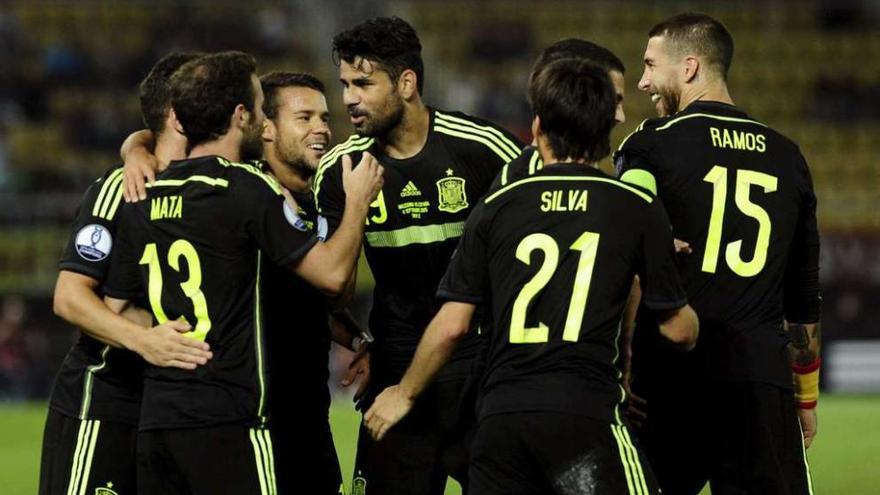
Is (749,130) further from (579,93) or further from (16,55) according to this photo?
(16,55)

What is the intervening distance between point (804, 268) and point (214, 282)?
234cm

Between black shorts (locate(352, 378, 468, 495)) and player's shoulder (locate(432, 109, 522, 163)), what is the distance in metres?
1.00

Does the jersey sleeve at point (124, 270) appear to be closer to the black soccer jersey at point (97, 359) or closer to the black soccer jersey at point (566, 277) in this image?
the black soccer jersey at point (97, 359)

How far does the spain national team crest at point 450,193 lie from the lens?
6.40m

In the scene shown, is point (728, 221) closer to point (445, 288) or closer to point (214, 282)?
point (445, 288)

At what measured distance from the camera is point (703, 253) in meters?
5.77

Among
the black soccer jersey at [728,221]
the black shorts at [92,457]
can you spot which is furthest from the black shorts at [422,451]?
the black soccer jersey at [728,221]

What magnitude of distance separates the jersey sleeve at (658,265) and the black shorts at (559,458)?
1.50 ft

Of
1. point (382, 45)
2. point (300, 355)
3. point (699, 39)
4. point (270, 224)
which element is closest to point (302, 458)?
point (300, 355)

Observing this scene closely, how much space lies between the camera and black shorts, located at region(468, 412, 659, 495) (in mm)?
4879

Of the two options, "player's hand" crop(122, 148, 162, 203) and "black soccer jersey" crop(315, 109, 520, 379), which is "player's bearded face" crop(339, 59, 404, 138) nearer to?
"black soccer jersey" crop(315, 109, 520, 379)

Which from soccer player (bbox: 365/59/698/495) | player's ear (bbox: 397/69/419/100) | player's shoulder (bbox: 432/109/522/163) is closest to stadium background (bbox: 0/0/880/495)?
player's shoulder (bbox: 432/109/522/163)

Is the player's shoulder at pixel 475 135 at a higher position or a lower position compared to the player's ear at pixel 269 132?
lower

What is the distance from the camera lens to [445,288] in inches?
205
